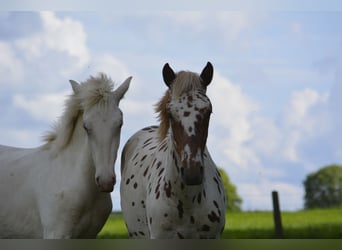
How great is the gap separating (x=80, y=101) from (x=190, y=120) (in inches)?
55.6

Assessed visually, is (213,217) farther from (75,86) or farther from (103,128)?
(75,86)

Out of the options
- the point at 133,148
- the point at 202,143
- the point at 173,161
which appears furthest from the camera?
the point at 133,148

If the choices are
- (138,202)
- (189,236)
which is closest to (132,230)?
(138,202)

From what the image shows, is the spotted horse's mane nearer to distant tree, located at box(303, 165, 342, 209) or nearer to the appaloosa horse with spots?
the appaloosa horse with spots

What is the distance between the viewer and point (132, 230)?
480 centimetres

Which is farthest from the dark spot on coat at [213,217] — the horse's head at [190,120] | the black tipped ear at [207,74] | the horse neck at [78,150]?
the horse neck at [78,150]

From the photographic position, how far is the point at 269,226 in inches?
366

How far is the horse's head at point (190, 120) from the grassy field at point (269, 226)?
4586mm

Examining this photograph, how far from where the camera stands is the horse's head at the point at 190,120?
11.5 feet

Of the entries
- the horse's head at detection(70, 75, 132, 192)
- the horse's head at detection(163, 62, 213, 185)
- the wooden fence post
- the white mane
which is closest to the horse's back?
the white mane

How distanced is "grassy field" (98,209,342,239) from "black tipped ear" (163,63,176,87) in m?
4.43

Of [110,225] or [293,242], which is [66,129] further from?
[110,225]

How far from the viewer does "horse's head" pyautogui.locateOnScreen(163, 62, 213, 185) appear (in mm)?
3502

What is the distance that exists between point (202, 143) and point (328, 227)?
600 cm
